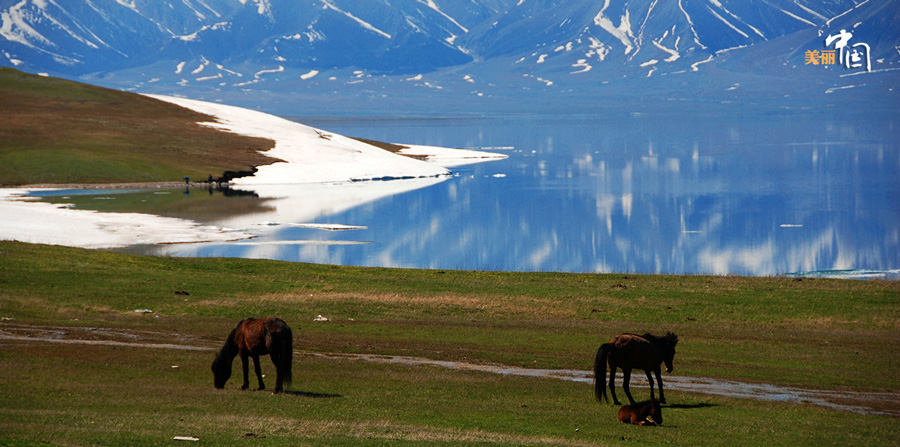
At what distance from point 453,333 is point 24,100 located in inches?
4323

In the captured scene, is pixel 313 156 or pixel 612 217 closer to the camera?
pixel 612 217

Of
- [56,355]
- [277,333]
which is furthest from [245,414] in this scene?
[56,355]

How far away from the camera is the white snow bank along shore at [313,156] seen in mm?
108875

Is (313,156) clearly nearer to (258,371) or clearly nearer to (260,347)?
(258,371)

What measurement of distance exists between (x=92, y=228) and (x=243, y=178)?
39.7m

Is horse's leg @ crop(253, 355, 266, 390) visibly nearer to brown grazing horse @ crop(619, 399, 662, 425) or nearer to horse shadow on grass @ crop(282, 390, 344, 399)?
horse shadow on grass @ crop(282, 390, 344, 399)

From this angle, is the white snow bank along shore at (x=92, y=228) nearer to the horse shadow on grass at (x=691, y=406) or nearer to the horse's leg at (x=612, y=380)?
the horse's leg at (x=612, y=380)

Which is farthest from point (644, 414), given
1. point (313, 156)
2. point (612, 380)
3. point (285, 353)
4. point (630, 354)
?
point (313, 156)

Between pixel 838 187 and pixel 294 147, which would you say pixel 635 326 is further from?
pixel 294 147

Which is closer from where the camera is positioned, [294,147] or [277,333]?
[277,333]

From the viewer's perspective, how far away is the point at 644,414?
17.6 m

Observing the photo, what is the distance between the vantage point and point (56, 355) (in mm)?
22672

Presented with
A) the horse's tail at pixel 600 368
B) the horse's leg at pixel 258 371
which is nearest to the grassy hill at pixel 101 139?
the horse's leg at pixel 258 371

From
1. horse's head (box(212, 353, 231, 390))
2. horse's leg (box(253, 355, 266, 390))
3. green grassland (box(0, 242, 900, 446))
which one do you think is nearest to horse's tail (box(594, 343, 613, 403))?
green grassland (box(0, 242, 900, 446))
